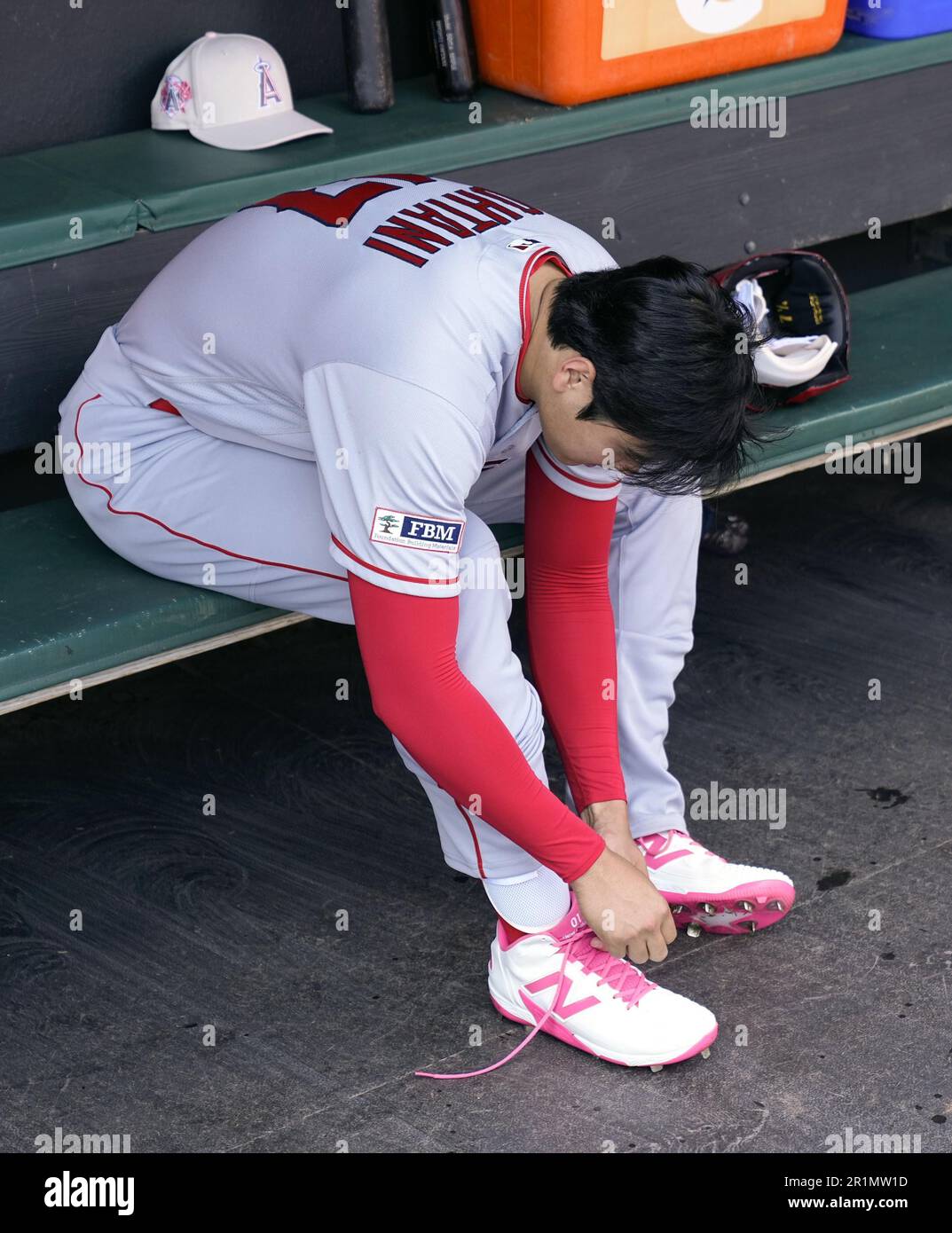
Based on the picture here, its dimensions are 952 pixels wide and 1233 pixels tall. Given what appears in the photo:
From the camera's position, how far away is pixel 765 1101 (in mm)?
1792

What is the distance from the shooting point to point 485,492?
2.10 meters

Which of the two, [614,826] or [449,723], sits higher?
[449,723]

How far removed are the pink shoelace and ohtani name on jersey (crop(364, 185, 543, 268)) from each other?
2.62ft

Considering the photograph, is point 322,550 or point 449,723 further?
point 322,550

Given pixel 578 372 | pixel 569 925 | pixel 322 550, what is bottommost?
pixel 569 925

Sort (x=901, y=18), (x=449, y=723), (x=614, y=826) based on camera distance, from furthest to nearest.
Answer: (x=901, y=18) < (x=614, y=826) < (x=449, y=723)

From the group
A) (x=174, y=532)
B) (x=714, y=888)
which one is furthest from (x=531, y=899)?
(x=174, y=532)

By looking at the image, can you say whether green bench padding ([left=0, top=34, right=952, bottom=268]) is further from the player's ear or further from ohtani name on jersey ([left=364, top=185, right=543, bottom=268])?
the player's ear

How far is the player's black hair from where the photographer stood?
1.57 meters

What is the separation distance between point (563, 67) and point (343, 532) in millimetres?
1230

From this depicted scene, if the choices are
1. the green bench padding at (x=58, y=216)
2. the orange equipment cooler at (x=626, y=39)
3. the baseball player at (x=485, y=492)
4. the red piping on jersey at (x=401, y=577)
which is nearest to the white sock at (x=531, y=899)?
the baseball player at (x=485, y=492)

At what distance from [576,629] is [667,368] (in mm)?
469

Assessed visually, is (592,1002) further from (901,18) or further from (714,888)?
(901,18)
